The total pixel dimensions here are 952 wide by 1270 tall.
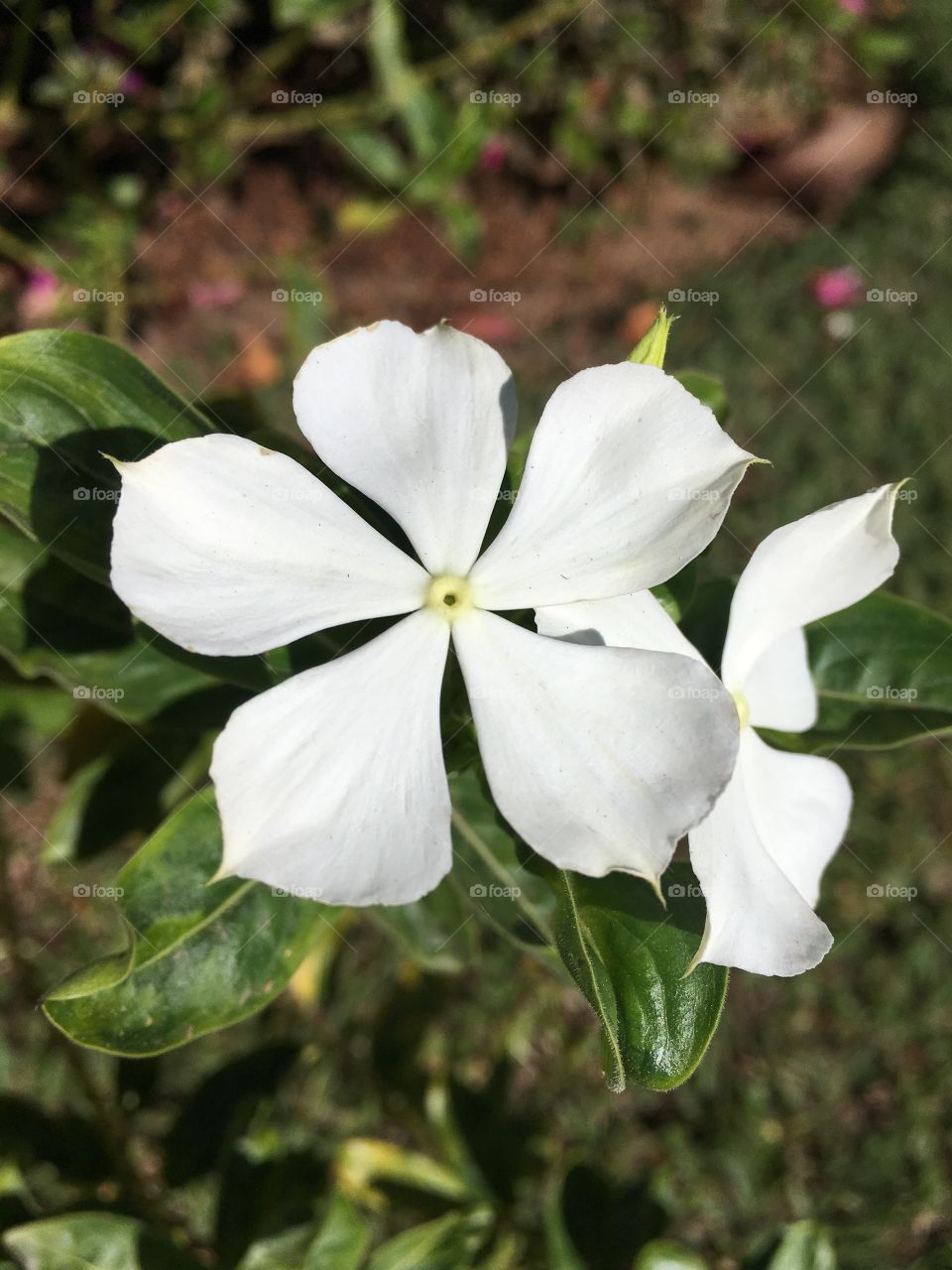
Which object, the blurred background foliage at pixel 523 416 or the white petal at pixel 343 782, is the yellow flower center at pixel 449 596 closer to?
the white petal at pixel 343 782

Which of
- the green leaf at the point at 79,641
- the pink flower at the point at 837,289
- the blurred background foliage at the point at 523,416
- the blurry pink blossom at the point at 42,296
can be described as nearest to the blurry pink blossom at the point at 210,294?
the blurred background foliage at the point at 523,416

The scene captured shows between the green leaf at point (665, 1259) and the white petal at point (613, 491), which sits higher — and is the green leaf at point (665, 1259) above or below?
below

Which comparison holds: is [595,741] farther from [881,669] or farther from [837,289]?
[837,289]

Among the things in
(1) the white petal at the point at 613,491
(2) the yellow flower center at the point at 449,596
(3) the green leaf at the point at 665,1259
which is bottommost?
(3) the green leaf at the point at 665,1259

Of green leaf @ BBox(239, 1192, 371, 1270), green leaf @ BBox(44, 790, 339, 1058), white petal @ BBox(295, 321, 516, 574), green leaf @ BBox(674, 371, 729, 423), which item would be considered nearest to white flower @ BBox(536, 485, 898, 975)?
white petal @ BBox(295, 321, 516, 574)

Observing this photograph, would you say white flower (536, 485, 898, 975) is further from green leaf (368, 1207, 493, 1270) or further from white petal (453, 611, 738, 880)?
green leaf (368, 1207, 493, 1270)

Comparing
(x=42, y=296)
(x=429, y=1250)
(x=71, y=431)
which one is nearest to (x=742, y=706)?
(x=71, y=431)

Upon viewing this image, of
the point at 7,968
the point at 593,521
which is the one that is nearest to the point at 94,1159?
the point at 7,968
